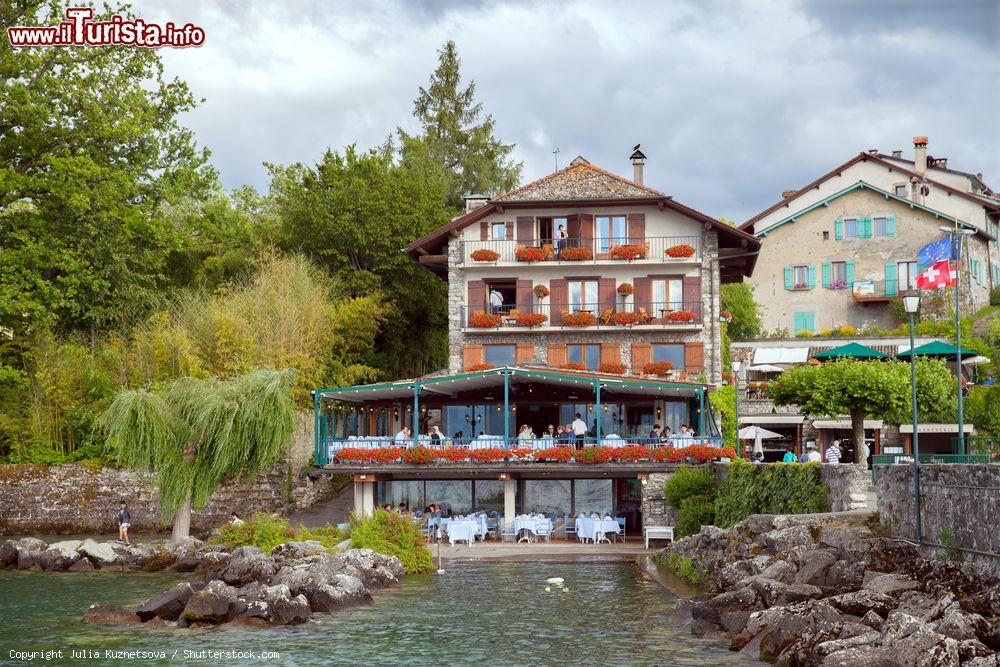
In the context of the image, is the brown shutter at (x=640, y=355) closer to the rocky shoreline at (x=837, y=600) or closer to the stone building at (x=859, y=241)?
the rocky shoreline at (x=837, y=600)

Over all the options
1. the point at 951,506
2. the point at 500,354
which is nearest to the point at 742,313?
the point at 500,354

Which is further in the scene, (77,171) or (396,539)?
(77,171)

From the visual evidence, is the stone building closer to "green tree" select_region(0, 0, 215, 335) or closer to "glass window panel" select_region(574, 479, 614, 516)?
"glass window panel" select_region(574, 479, 614, 516)

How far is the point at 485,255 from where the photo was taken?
4178cm

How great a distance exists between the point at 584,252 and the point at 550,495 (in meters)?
10.8

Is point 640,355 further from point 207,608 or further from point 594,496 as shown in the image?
point 207,608

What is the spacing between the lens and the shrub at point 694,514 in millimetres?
30531

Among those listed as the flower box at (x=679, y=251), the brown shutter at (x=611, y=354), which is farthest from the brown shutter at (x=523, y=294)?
the flower box at (x=679, y=251)

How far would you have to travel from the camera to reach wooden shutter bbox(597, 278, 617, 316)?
4188 cm

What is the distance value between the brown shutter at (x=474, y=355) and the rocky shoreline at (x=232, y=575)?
14.8 m

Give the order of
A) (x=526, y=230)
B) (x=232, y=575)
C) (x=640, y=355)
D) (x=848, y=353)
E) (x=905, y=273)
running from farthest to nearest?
(x=905, y=273) → (x=526, y=230) → (x=640, y=355) → (x=848, y=353) → (x=232, y=575)

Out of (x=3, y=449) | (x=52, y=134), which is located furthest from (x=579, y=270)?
(x=3, y=449)

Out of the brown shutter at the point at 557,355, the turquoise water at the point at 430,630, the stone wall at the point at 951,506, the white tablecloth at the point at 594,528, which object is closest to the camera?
the stone wall at the point at 951,506

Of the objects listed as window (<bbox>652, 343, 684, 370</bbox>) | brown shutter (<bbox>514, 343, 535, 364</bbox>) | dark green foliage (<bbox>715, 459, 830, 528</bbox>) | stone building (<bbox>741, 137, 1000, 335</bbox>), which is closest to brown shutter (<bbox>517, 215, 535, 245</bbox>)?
brown shutter (<bbox>514, 343, 535, 364</bbox>)
